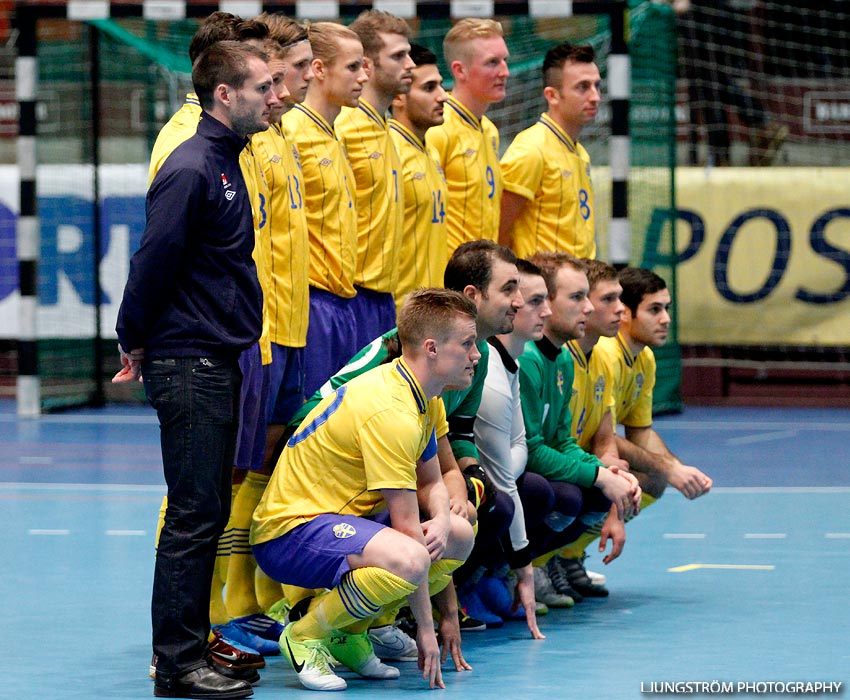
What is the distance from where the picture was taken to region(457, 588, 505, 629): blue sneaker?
16.4ft

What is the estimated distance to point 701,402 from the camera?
1170 centimetres

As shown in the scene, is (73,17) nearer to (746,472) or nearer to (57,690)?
(746,472)

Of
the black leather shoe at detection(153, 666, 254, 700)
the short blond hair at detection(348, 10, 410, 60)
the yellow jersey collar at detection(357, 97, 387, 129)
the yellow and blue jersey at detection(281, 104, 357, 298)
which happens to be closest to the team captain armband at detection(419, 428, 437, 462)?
the black leather shoe at detection(153, 666, 254, 700)

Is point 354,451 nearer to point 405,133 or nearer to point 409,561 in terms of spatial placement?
point 409,561

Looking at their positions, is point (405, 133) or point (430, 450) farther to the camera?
point (405, 133)

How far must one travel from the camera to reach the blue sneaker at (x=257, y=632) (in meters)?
4.63

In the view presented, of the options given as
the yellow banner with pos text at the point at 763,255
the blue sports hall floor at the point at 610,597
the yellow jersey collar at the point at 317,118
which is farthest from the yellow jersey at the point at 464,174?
the yellow banner with pos text at the point at 763,255

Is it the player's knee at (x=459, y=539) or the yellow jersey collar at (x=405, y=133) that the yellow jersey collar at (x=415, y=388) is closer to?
the player's knee at (x=459, y=539)

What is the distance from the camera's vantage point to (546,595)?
5281mm

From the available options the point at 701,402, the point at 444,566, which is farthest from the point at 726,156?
the point at 444,566

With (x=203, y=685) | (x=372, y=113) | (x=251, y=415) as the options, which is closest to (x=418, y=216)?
(x=372, y=113)

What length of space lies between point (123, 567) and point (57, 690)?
1.77 m

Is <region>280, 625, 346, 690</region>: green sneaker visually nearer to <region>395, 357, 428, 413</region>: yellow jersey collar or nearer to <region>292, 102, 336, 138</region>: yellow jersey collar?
<region>395, 357, 428, 413</region>: yellow jersey collar

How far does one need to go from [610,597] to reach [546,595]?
0.27 m
